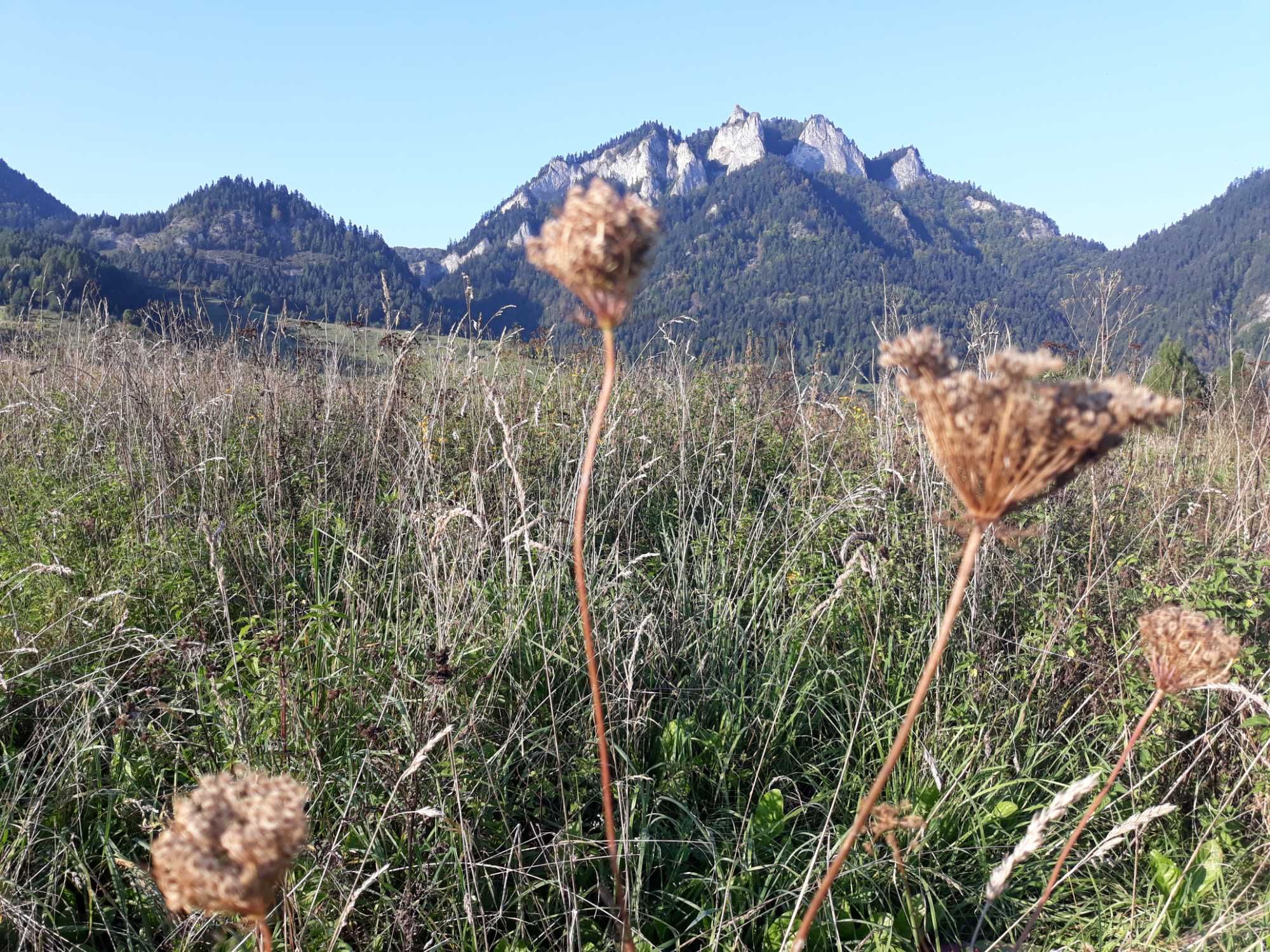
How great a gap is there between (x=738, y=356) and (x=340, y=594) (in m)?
6.26

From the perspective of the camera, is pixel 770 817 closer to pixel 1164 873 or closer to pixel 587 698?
pixel 587 698

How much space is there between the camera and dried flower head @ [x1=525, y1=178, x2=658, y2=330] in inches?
37.9

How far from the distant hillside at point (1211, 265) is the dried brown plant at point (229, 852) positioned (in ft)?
350

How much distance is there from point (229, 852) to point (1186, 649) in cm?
151

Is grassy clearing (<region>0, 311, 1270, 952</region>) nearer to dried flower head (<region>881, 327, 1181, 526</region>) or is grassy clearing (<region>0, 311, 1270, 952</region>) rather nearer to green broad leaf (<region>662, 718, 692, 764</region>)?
green broad leaf (<region>662, 718, 692, 764</region>)

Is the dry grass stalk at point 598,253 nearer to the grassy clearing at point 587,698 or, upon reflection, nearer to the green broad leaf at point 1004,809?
the grassy clearing at point 587,698

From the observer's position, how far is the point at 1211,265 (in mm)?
135500

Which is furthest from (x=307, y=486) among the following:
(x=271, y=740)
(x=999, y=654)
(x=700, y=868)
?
(x=999, y=654)

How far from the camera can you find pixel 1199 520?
4559mm

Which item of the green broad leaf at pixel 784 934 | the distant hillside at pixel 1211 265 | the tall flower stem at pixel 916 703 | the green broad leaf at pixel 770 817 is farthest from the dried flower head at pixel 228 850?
the distant hillside at pixel 1211 265

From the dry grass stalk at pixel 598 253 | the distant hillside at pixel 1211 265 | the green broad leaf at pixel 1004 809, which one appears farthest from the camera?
the distant hillside at pixel 1211 265

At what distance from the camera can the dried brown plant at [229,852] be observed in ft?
2.70

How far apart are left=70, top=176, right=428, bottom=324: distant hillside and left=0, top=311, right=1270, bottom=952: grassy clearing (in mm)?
104435

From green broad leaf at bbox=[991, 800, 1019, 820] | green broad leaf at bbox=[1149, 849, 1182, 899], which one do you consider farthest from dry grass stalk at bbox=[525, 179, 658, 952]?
green broad leaf at bbox=[1149, 849, 1182, 899]
